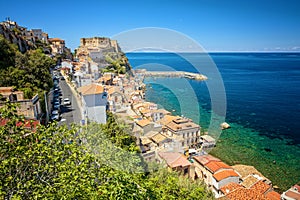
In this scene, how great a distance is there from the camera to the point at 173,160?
9.22 meters

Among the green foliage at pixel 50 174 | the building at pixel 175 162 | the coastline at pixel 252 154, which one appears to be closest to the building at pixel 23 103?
the green foliage at pixel 50 174

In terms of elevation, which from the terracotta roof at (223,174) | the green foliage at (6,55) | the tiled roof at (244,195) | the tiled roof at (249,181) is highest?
the green foliage at (6,55)

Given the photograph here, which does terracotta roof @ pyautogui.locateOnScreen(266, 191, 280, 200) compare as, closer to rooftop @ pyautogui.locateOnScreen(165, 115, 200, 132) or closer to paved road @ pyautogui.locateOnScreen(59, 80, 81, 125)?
rooftop @ pyautogui.locateOnScreen(165, 115, 200, 132)

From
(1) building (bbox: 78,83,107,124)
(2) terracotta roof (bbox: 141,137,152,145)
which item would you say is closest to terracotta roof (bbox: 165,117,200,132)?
(2) terracotta roof (bbox: 141,137,152,145)

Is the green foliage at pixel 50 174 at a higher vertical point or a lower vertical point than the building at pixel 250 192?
higher

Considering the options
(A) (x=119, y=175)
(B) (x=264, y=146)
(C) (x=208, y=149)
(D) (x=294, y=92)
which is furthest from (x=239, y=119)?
(A) (x=119, y=175)

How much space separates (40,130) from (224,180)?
7627 mm

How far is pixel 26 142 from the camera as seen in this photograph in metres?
2.91

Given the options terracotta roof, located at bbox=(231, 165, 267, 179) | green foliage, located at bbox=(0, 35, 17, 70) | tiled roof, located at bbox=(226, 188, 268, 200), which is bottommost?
terracotta roof, located at bbox=(231, 165, 267, 179)

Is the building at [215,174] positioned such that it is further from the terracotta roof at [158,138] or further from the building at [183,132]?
the building at [183,132]

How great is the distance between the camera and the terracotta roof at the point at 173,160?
891 cm

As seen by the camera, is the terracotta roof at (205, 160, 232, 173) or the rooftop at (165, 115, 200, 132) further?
the rooftop at (165, 115, 200, 132)

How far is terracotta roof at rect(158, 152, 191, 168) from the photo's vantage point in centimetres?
891

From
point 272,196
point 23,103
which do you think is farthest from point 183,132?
point 23,103
